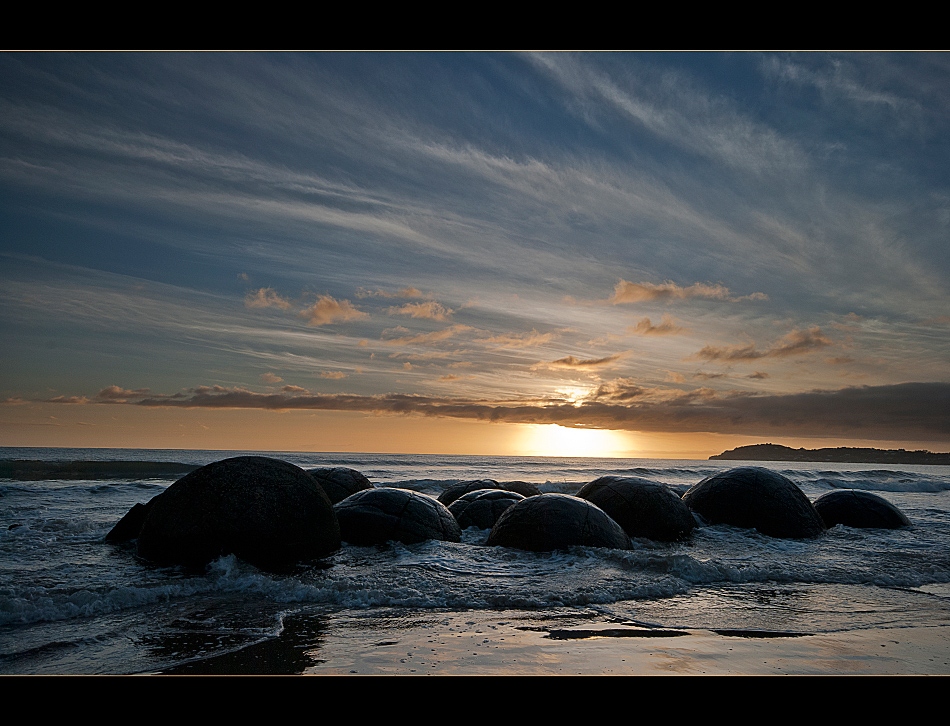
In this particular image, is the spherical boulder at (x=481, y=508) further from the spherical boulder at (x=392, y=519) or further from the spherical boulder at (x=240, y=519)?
the spherical boulder at (x=240, y=519)

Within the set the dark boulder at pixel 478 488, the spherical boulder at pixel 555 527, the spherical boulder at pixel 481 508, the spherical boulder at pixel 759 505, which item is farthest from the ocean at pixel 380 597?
the dark boulder at pixel 478 488

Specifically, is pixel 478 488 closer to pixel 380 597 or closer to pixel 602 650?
pixel 380 597

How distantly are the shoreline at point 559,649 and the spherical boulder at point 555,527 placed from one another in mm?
2956

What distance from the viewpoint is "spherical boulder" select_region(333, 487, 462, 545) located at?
9.10 metres

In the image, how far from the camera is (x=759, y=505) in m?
11.8

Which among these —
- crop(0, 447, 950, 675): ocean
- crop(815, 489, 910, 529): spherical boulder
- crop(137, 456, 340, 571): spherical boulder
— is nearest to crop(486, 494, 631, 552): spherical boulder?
crop(0, 447, 950, 675): ocean

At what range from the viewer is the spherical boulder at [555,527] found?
848 cm

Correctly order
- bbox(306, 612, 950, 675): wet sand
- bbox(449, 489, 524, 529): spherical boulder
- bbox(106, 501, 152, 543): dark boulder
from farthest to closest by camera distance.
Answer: bbox(449, 489, 524, 529): spherical boulder < bbox(106, 501, 152, 543): dark boulder < bbox(306, 612, 950, 675): wet sand

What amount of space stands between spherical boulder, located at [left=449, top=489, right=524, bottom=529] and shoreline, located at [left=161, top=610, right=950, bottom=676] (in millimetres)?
5643

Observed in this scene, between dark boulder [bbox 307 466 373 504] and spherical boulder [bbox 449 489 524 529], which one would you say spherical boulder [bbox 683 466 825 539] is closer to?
spherical boulder [bbox 449 489 524 529]

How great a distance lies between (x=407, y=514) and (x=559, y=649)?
A: 5359 millimetres
